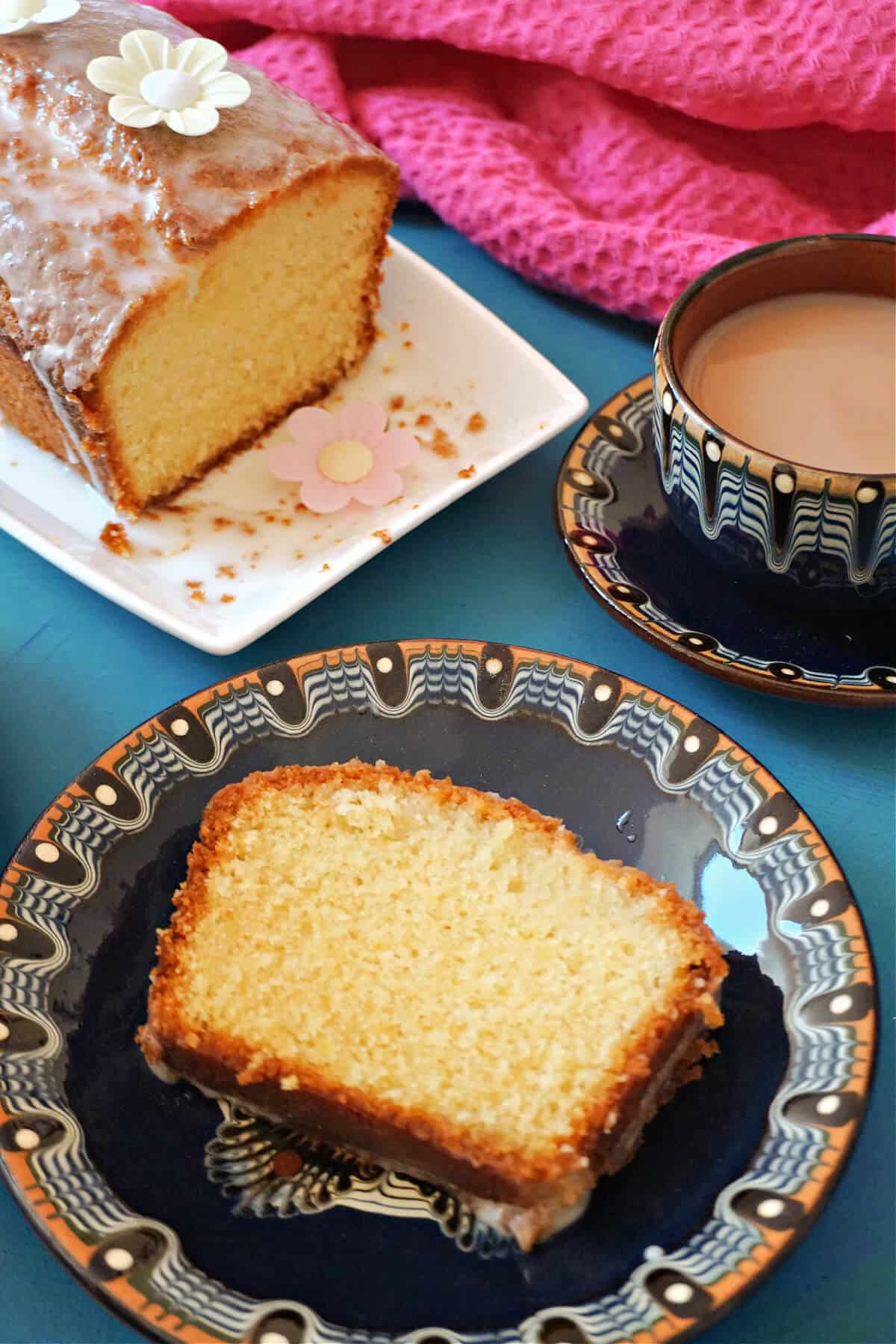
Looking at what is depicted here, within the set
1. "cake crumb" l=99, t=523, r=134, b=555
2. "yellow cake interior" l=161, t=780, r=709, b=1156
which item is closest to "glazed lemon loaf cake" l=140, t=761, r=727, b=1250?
"yellow cake interior" l=161, t=780, r=709, b=1156

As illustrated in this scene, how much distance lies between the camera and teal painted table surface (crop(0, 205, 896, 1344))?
116 centimetres

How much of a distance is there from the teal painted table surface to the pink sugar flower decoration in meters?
0.09

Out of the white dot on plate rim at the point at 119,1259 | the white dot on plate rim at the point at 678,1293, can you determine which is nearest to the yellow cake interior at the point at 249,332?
the white dot on plate rim at the point at 119,1259

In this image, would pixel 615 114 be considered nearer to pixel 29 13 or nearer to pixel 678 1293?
pixel 29 13

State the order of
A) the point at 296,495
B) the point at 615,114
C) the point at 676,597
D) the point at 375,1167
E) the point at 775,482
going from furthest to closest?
1. the point at 615,114
2. the point at 296,495
3. the point at 676,597
4. the point at 775,482
5. the point at 375,1167

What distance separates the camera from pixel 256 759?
1.37m

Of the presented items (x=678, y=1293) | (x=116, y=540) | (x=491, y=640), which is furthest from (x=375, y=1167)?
(x=116, y=540)

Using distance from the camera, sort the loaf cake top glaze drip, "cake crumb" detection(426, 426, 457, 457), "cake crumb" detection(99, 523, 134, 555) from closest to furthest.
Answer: the loaf cake top glaze drip, "cake crumb" detection(99, 523, 134, 555), "cake crumb" detection(426, 426, 457, 457)

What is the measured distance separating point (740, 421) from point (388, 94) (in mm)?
1035

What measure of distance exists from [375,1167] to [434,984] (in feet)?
0.52

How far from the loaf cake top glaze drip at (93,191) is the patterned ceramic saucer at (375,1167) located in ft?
1.82

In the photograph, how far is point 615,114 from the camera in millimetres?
2094

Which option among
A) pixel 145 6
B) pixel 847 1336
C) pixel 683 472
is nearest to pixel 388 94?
pixel 145 6

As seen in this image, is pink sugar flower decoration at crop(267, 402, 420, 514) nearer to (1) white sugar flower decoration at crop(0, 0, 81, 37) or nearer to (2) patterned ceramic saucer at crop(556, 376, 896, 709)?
(2) patterned ceramic saucer at crop(556, 376, 896, 709)
